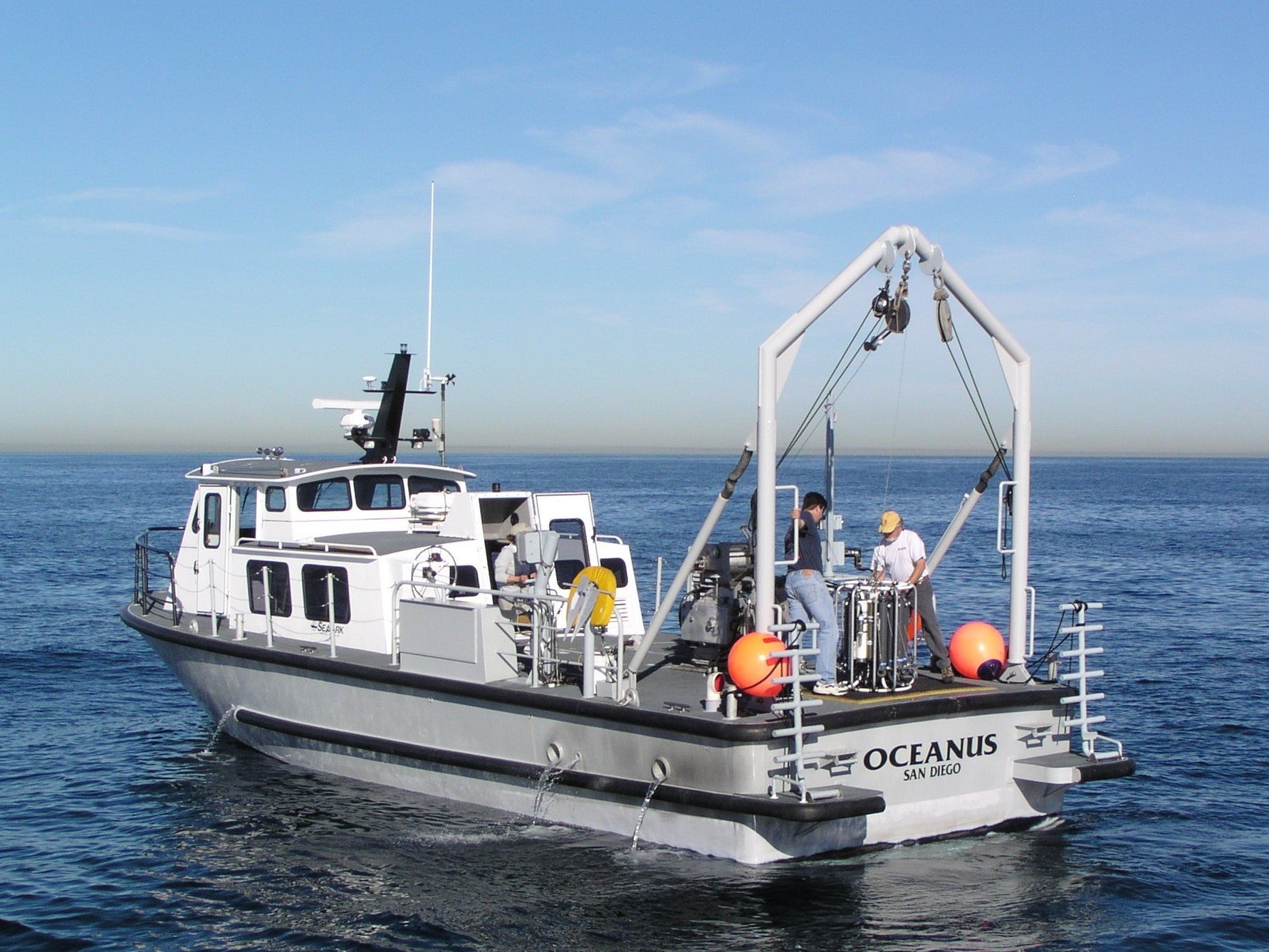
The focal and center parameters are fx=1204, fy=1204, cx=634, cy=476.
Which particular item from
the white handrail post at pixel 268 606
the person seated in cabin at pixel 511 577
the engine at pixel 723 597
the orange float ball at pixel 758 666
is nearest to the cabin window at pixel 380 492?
the white handrail post at pixel 268 606

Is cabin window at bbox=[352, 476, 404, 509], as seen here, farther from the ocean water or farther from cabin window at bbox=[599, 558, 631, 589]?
the ocean water

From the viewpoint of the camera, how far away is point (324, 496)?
12555 millimetres

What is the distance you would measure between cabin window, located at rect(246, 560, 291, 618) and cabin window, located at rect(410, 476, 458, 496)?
165cm

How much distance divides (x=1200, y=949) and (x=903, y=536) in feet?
12.4

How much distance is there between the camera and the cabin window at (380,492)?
12.8 m

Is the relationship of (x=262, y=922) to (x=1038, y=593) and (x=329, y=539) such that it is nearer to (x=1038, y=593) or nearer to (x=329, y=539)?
(x=329, y=539)

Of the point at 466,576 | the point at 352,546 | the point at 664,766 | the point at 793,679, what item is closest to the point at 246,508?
the point at 352,546

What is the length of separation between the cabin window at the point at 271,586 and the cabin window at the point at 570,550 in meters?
2.71

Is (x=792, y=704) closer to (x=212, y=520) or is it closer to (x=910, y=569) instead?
(x=910, y=569)

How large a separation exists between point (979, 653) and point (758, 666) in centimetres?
240

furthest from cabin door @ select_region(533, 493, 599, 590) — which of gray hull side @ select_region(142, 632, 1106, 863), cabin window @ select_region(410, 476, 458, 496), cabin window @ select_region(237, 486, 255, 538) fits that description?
cabin window @ select_region(237, 486, 255, 538)

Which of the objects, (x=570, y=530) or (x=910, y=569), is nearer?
(x=910, y=569)

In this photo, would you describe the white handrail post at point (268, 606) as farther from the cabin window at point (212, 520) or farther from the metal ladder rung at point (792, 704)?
the metal ladder rung at point (792, 704)

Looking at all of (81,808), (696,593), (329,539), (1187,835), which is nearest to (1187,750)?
(1187,835)
